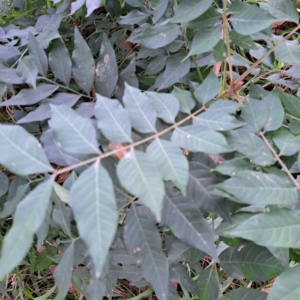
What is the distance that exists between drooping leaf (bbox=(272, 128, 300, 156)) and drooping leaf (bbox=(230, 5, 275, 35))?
0.67ft

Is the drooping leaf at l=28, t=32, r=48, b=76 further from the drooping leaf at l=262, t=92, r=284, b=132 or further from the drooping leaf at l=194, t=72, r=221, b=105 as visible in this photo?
the drooping leaf at l=262, t=92, r=284, b=132

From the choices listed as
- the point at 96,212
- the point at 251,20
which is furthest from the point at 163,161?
the point at 251,20

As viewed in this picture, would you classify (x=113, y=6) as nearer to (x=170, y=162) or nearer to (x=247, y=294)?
(x=170, y=162)

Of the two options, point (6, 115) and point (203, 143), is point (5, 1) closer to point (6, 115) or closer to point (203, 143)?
point (6, 115)

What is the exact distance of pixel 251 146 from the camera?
599 millimetres

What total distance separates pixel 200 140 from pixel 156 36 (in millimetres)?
328

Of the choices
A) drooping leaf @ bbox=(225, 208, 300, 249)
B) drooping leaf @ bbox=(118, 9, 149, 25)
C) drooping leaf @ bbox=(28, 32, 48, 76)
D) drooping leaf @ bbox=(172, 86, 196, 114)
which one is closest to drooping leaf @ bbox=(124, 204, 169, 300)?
drooping leaf @ bbox=(225, 208, 300, 249)

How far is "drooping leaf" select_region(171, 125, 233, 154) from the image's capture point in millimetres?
514

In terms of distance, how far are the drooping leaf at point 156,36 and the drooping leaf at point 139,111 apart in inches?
9.2

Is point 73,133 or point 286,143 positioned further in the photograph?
point 286,143

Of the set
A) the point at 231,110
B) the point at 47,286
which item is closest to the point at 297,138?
the point at 231,110

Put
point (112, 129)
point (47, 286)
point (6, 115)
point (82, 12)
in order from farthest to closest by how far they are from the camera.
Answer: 1. point (47, 286)
2. point (6, 115)
3. point (82, 12)
4. point (112, 129)

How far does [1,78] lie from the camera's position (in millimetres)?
782

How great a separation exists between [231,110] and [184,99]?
90 millimetres
